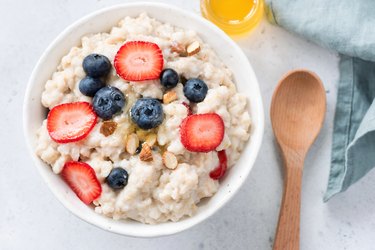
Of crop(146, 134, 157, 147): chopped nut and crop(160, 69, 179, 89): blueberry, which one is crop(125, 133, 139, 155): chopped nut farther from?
crop(160, 69, 179, 89): blueberry

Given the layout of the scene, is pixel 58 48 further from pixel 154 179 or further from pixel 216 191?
pixel 216 191

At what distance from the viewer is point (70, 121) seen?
6.50 ft

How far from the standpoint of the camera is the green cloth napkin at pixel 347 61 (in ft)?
8.00

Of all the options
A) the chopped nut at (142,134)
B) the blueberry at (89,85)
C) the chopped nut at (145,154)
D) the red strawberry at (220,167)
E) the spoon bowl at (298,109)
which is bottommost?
the spoon bowl at (298,109)

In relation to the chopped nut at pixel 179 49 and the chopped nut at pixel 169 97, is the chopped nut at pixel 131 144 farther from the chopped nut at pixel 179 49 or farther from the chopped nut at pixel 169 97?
the chopped nut at pixel 179 49

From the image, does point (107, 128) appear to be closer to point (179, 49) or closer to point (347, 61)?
point (179, 49)

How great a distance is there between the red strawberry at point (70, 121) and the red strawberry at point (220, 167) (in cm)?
44

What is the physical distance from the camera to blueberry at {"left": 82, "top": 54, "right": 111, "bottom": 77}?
197 centimetres

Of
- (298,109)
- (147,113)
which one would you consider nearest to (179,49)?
(147,113)

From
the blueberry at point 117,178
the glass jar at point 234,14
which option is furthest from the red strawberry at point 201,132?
the glass jar at point 234,14

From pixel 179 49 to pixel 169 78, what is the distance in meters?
0.15

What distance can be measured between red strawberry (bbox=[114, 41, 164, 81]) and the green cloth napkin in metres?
0.73

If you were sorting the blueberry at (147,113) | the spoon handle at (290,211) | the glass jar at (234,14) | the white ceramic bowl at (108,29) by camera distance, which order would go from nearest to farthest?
1. the blueberry at (147,113)
2. the white ceramic bowl at (108,29)
3. the spoon handle at (290,211)
4. the glass jar at (234,14)

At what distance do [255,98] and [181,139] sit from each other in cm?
36
